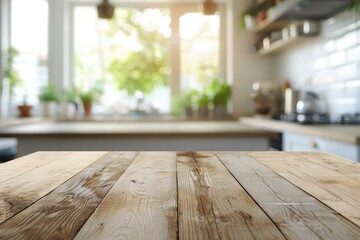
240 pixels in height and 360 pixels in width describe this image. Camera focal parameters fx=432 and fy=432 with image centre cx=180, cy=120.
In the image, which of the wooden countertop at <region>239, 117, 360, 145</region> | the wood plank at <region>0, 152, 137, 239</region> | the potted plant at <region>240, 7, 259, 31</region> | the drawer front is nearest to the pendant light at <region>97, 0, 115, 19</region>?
the wooden countertop at <region>239, 117, 360, 145</region>

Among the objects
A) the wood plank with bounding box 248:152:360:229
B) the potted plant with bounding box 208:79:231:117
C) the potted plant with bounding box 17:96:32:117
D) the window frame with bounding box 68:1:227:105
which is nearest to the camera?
the wood plank with bounding box 248:152:360:229

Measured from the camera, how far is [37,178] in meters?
0.98

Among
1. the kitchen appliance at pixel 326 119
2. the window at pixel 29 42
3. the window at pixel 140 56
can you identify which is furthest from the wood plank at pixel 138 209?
the window at pixel 29 42

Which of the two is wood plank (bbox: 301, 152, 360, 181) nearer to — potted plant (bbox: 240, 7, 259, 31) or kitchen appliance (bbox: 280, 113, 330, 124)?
kitchen appliance (bbox: 280, 113, 330, 124)

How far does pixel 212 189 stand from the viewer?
2.82ft

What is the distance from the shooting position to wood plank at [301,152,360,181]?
1.05m

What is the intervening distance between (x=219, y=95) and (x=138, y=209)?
3.97 metres

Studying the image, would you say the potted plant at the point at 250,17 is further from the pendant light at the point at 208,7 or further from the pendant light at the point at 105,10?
the pendant light at the point at 105,10

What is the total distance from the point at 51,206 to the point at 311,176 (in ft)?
1.96

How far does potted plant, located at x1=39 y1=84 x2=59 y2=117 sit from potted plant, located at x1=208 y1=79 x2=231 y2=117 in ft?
5.48

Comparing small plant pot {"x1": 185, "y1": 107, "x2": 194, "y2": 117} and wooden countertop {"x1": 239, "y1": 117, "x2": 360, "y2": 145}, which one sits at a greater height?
small plant pot {"x1": 185, "y1": 107, "x2": 194, "y2": 117}

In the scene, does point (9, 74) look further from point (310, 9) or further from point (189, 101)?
point (310, 9)

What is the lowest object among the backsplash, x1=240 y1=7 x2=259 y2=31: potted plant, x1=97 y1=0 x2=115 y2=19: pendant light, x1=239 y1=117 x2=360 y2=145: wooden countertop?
x1=239 y1=117 x2=360 y2=145: wooden countertop

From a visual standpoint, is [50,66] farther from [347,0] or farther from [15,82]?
[347,0]
